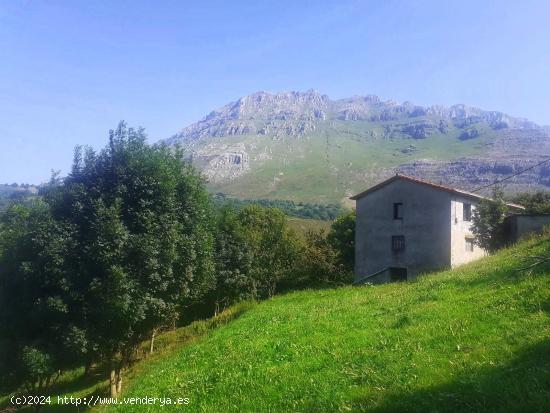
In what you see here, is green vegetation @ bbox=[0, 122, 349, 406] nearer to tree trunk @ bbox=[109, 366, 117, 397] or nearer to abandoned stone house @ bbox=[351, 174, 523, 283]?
tree trunk @ bbox=[109, 366, 117, 397]

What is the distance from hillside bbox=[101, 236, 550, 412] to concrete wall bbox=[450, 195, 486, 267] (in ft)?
62.2

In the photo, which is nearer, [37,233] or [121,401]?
[121,401]

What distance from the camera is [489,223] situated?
115ft

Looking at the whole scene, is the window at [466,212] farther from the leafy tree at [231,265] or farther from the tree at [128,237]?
the tree at [128,237]

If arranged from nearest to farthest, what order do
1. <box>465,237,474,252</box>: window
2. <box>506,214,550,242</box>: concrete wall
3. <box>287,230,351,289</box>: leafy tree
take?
<box>506,214,550,242</box>: concrete wall
<box>465,237,474,252</box>: window
<box>287,230,351,289</box>: leafy tree

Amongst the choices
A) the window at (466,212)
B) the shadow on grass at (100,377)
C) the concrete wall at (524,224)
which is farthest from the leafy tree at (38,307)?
the concrete wall at (524,224)

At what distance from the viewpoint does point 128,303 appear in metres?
17.1

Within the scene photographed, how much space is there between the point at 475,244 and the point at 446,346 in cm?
3167

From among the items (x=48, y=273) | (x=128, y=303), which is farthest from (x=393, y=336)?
(x=48, y=273)

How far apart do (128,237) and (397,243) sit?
24.7m

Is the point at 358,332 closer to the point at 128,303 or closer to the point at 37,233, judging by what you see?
the point at 128,303

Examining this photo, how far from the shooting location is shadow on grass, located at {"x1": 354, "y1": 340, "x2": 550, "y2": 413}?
20.8 feet

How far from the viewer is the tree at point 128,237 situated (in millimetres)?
17375

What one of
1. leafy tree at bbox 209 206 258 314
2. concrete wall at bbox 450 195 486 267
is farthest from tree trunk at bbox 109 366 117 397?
concrete wall at bbox 450 195 486 267
